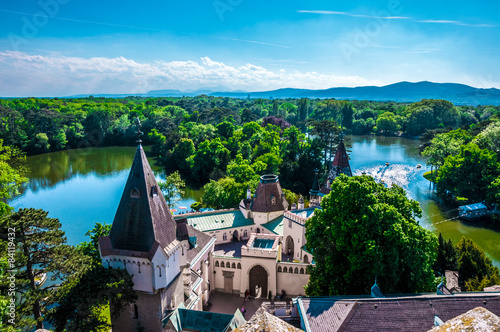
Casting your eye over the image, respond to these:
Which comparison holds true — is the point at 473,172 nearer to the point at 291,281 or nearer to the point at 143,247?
the point at 291,281

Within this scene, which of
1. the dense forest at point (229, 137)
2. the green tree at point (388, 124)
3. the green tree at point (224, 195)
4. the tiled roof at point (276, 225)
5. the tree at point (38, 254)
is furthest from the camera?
the green tree at point (388, 124)

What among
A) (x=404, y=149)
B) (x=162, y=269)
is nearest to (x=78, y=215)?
(x=162, y=269)

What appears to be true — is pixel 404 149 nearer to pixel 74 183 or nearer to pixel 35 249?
pixel 74 183

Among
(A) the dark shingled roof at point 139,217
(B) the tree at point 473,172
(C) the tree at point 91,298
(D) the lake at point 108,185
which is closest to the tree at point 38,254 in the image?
(C) the tree at point 91,298

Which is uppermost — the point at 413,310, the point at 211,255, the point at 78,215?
the point at 413,310

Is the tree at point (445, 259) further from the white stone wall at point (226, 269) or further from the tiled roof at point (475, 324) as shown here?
A: the tiled roof at point (475, 324)

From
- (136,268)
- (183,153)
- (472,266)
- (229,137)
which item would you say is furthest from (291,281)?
(229,137)
